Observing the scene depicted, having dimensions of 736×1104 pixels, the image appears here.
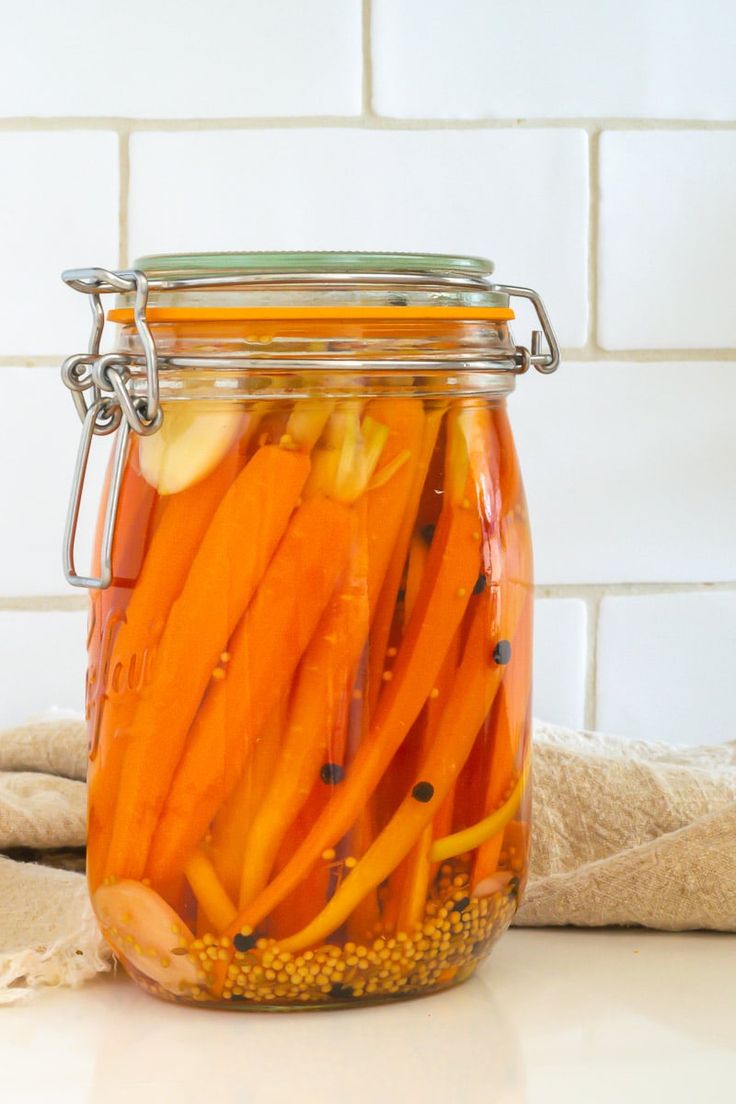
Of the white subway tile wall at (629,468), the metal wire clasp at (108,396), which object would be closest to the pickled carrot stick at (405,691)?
the metal wire clasp at (108,396)

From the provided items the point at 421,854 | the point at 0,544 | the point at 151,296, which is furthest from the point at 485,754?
the point at 0,544

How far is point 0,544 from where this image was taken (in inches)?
37.0

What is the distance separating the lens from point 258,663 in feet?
1.79

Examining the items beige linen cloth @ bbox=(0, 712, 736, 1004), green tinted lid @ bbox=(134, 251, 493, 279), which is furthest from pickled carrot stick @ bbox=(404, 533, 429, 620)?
beige linen cloth @ bbox=(0, 712, 736, 1004)

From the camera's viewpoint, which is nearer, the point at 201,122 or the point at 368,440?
the point at 368,440

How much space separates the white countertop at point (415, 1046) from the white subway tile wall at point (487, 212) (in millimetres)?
367

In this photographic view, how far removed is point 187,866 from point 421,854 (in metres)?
0.09

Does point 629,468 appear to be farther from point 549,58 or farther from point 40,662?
point 40,662

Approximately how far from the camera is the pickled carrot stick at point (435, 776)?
55cm

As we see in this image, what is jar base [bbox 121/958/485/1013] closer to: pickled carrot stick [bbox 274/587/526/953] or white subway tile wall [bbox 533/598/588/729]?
pickled carrot stick [bbox 274/587/526/953]

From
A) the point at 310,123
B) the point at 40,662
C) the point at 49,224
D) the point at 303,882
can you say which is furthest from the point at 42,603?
the point at 303,882

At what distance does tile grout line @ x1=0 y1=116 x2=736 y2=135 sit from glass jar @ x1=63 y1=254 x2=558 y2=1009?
385 millimetres

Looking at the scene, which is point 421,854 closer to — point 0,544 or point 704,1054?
point 704,1054

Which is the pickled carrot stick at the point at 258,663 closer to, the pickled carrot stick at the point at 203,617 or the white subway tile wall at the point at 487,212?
the pickled carrot stick at the point at 203,617
